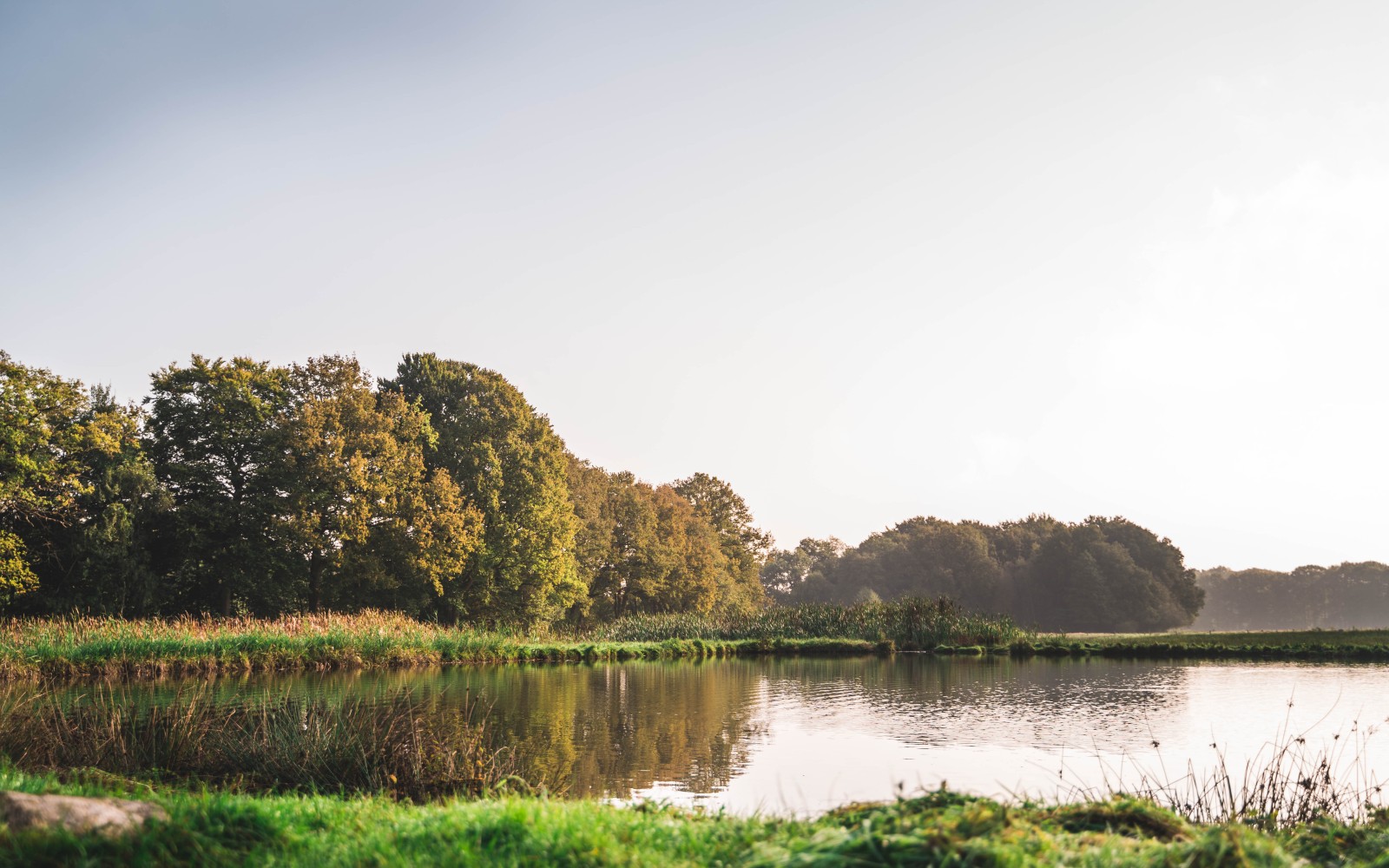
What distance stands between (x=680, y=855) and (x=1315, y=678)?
27977 mm

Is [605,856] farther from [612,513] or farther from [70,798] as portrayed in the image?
[612,513]

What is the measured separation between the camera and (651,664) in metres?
34.2

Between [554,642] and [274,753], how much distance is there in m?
26.4

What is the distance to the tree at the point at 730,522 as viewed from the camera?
79.2m

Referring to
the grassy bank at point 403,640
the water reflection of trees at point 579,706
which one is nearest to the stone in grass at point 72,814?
the water reflection of trees at point 579,706

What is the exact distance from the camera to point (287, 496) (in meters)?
39.8

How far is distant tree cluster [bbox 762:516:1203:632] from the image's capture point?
81000 mm

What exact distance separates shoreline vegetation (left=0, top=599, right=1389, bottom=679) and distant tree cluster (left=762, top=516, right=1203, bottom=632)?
37.7 m

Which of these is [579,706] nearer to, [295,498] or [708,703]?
[708,703]

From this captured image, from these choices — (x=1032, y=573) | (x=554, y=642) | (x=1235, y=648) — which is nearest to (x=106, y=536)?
(x=554, y=642)

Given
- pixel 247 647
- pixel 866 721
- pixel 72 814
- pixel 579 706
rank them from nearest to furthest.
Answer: pixel 72 814
pixel 866 721
pixel 579 706
pixel 247 647

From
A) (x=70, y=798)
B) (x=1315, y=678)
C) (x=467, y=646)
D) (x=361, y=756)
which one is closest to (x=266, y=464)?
(x=467, y=646)

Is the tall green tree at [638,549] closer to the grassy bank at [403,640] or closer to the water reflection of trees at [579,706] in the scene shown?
the grassy bank at [403,640]

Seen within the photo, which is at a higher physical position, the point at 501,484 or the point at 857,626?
the point at 501,484
